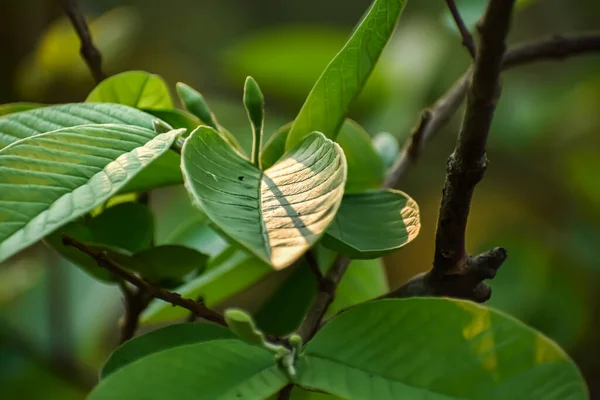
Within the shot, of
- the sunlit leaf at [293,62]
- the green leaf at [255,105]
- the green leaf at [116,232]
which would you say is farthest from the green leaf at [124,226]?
the sunlit leaf at [293,62]

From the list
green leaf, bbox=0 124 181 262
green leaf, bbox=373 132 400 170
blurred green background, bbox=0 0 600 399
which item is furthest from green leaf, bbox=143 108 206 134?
blurred green background, bbox=0 0 600 399

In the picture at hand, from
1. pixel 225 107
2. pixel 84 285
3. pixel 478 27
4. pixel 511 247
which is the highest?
pixel 478 27

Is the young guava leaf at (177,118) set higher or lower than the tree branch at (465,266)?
higher

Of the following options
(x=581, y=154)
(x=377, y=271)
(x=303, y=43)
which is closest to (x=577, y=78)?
(x=581, y=154)

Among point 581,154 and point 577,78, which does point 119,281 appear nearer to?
point 581,154

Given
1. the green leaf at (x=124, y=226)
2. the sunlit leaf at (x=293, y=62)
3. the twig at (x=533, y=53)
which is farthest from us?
the sunlit leaf at (x=293, y=62)

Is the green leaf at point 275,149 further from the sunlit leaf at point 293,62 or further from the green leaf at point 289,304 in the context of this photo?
the sunlit leaf at point 293,62
